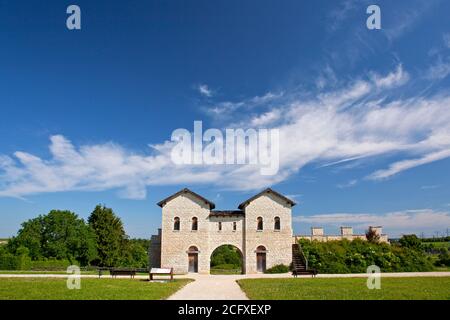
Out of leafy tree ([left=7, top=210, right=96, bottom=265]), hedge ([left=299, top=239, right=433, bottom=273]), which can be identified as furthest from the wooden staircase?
leafy tree ([left=7, top=210, right=96, bottom=265])

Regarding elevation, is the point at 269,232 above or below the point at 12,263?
above

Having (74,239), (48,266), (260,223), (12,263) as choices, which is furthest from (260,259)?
(74,239)

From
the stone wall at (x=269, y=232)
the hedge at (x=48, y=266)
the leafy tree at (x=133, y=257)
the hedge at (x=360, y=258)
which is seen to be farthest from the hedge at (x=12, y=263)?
the hedge at (x=360, y=258)

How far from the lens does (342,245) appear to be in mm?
34969

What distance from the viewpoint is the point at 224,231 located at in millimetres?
33344

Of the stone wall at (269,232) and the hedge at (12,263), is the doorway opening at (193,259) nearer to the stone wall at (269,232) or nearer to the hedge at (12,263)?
the stone wall at (269,232)

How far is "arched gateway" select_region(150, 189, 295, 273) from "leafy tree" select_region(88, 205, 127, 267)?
20.8 metres

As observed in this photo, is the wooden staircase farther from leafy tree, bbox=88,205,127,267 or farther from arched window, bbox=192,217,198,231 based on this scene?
leafy tree, bbox=88,205,127,267

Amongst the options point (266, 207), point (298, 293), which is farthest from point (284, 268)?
point (298, 293)

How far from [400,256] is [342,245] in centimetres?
519

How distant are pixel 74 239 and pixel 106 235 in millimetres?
5061

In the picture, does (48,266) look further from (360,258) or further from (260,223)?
(360,258)

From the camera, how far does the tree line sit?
47.1m
